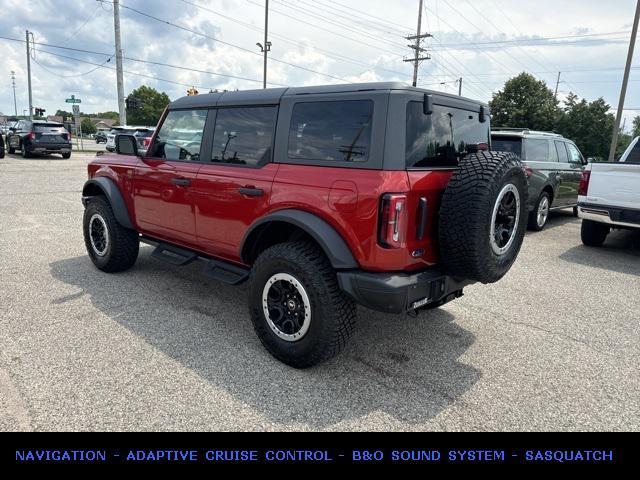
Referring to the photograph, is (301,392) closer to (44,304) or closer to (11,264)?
(44,304)

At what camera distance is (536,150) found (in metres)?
8.32

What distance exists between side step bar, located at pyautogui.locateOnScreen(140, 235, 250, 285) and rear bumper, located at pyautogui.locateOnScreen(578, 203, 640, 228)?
575cm

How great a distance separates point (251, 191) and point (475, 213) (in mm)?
1631

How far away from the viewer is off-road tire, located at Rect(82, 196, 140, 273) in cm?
481

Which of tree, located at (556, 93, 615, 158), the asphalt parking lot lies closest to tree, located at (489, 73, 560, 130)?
tree, located at (556, 93, 615, 158)

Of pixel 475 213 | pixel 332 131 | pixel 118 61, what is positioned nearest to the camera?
pixel 475 213

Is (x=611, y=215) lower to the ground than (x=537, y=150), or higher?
lower

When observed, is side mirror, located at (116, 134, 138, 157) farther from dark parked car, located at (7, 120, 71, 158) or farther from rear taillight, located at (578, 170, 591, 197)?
dark parked car, located at (7, 120, 71, 158)

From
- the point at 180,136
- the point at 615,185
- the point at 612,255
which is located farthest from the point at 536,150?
the point at 180,136

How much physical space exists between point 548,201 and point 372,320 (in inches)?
251

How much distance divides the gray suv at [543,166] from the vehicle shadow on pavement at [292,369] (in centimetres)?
486

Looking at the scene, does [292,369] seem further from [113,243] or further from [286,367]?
[113,243]

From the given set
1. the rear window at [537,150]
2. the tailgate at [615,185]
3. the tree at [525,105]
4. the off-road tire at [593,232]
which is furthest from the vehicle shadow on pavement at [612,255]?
the tree at [525,105]

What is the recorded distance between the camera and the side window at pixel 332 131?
2849mm
